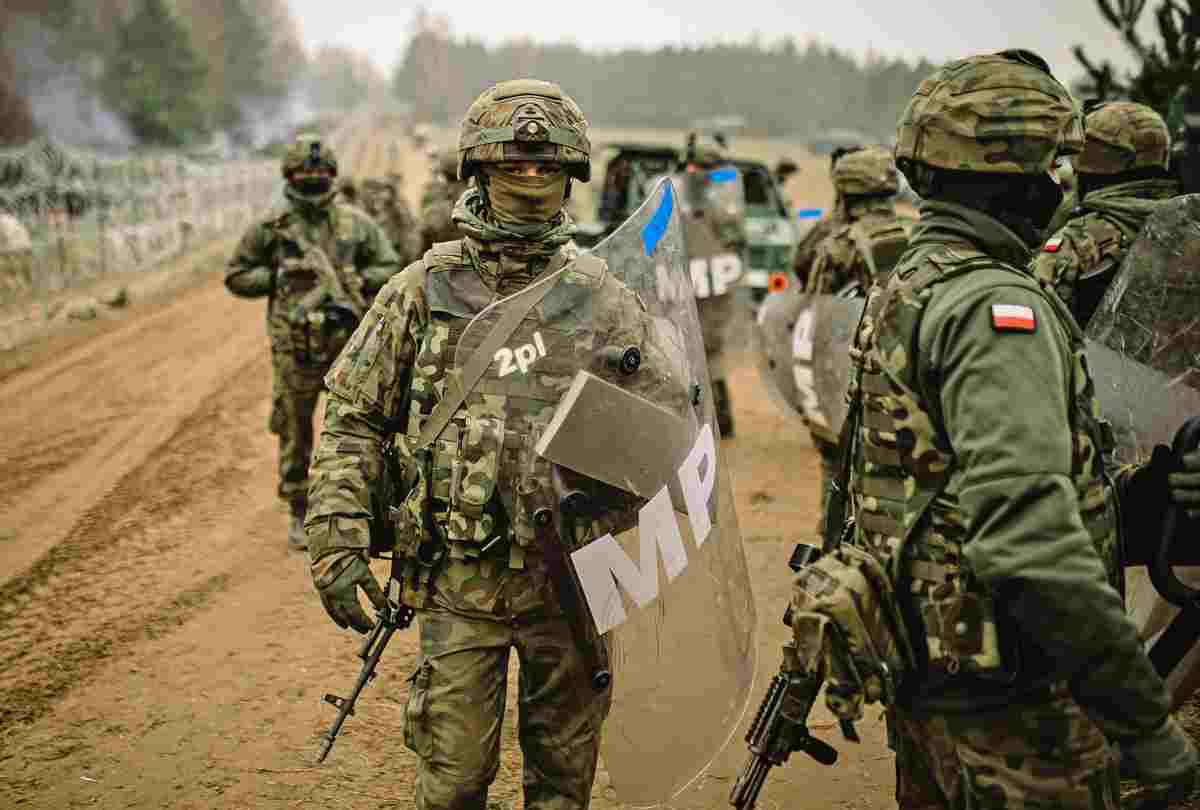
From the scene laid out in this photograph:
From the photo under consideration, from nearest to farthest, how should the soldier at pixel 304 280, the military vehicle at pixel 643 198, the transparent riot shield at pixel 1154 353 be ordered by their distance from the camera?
the transparent riot shield at pixel 1154 353 → the soldier at pixel 304 280 → the military vehicle at pixel 643 198

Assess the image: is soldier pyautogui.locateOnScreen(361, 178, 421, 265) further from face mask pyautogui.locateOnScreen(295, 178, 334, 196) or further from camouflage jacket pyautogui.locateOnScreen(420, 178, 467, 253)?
face mask pyautogui.locateOnScreen(295, 178, 334, 196)

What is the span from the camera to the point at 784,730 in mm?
2391

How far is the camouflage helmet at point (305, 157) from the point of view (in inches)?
233

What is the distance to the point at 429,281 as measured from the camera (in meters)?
2.82

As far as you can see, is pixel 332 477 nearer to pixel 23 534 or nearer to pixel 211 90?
pixel 23 534

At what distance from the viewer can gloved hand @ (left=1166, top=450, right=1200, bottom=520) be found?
7.40 ft

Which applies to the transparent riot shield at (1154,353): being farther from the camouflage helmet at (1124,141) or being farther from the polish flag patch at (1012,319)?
the polish flag patch at (1012,319)

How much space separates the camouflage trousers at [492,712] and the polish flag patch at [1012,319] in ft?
4.55

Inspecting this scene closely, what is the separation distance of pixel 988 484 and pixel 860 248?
386 centimetres

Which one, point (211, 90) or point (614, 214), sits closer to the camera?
point (614, 214)

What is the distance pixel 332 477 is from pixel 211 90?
65.8 meters

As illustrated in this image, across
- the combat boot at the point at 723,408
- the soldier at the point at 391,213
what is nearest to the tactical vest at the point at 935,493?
the combat boot at the point at 723,408

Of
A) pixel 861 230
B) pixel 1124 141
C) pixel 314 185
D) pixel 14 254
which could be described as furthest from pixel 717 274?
pixel 14 254

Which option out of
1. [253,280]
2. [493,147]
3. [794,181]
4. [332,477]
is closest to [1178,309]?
[493,147]
